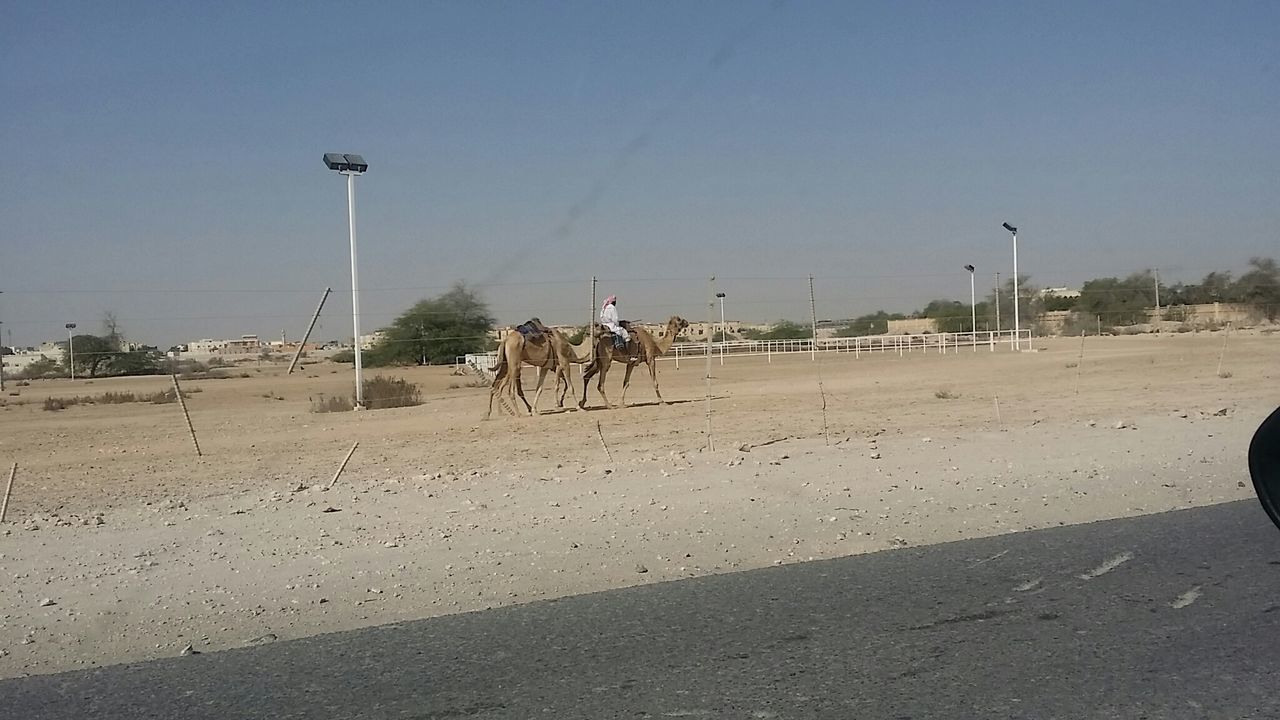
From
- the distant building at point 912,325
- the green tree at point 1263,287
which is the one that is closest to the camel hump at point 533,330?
the green tree at point 1263,287

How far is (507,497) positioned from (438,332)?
31.6 meters

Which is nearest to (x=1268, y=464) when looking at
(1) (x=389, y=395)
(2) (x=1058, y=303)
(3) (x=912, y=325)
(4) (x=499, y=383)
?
(4) (x=499, y=383)

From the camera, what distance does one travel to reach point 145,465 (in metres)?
17.4

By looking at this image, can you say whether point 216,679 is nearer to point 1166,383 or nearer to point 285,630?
point 285,630

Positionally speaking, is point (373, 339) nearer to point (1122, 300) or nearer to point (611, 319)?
point (611, 319)

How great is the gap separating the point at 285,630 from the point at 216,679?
1270 mm

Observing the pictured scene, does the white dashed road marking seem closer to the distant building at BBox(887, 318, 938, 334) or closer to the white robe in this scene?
the white robe

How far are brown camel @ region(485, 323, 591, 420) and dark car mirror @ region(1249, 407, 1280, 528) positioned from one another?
19451 millimetres

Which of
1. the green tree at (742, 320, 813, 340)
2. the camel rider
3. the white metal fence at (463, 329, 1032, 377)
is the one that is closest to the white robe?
the camel rider

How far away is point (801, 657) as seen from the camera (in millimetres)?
6492

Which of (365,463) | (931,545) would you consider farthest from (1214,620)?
(365,463)

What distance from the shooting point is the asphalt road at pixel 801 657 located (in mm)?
5777

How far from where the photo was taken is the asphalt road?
5777 mm

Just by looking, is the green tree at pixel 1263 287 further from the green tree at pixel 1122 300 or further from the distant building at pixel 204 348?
the distant building at pixel 204 348
